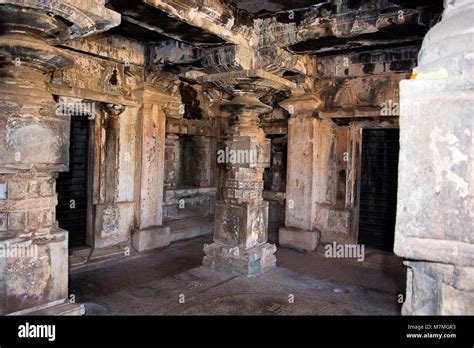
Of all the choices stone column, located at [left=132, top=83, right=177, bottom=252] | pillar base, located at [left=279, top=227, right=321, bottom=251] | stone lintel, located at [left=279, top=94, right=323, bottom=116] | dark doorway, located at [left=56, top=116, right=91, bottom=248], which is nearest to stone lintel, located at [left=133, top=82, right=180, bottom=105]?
stone column, located at [left=132, top=83, right=177, bottom=252]

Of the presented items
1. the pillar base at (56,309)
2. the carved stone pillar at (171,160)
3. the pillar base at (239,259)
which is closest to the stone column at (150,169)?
the carved stone pillar at (171,160)

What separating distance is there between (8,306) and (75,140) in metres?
3.40

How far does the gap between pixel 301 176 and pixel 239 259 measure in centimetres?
241

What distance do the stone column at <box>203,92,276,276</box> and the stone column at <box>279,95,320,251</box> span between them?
5.12 feet

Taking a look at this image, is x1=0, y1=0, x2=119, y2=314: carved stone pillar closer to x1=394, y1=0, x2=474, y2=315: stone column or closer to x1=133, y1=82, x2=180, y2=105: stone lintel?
x1=394, y1=0, x2=474, y2=315: stone column

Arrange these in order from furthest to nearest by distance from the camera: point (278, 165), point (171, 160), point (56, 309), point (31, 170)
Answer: point (278, 165), point (171, 160), point (56, 309), point (31, 170)

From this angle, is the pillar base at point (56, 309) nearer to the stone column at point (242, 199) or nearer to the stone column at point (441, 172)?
the stone column at point (242, 199)

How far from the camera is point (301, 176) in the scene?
23.8 feet

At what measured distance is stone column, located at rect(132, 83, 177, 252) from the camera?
21.6 ft

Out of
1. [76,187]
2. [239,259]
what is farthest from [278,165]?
[76,187]

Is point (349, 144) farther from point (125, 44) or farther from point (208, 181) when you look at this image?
point (125, 44)

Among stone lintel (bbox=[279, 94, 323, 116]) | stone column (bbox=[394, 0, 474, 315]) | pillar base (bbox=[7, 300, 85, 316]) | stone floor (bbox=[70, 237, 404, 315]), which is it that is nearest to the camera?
stone column (bbox=[394, 0, 474, 315])

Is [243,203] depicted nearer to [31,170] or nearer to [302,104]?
[302,104]
